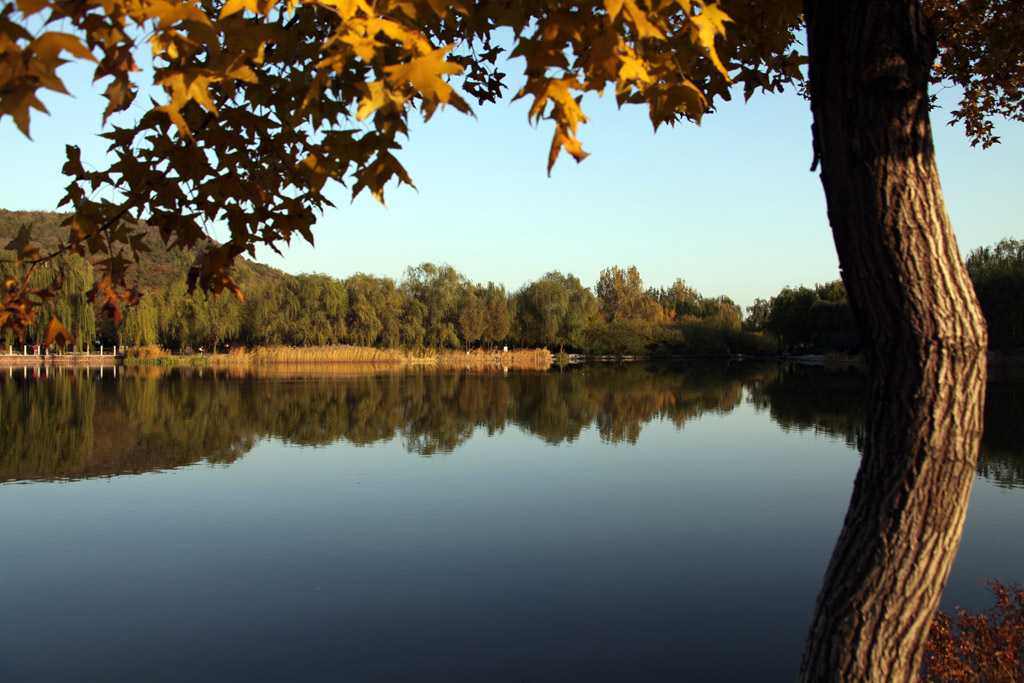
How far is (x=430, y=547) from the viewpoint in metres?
7.11

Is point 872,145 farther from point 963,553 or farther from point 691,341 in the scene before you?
point 691,341

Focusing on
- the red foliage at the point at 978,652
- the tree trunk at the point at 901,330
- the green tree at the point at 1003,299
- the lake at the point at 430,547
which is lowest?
the lake at the point at 430,547

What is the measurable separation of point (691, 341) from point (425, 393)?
4512cm

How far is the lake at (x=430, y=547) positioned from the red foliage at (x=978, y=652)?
42.9 inches

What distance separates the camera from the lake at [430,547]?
4973 millimetres

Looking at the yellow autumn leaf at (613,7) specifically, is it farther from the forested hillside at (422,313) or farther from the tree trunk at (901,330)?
the forested hillside at (422,313)

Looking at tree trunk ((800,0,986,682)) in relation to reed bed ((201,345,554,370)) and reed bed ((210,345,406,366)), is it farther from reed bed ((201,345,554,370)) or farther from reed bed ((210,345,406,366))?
reed bed ((210,345,406,366))

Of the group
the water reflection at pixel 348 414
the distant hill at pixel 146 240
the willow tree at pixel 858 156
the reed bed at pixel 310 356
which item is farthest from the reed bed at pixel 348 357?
the willow tree at pixel 858 156

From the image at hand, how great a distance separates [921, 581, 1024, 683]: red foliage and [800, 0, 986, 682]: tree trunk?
6.69 ft

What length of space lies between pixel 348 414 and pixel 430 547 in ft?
35.8

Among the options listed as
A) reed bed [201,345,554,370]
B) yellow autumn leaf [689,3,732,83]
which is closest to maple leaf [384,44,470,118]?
yellow autumn leaf [689,3,732,83]

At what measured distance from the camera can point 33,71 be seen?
1480mm

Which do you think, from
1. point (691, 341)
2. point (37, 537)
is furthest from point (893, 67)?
A: point (691, 341)

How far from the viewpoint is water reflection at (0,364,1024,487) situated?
40.3 ft
